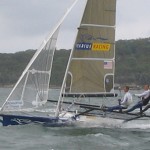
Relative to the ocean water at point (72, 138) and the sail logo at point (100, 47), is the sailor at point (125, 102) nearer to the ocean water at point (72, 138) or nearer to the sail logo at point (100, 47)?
the ocean water at point (72, 138)

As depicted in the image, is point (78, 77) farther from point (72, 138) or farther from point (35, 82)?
point (72, 138)

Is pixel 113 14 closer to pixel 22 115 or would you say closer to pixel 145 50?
pixel 22 115

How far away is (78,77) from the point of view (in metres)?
20.3

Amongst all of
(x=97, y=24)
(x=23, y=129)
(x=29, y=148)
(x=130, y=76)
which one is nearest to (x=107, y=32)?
(x=97, y=24)

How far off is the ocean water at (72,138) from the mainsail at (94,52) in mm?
1592

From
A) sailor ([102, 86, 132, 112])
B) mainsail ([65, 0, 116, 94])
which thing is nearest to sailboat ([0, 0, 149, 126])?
mainsail ([65, 0, 116, 94])

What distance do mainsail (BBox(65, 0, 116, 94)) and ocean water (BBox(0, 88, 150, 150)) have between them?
159 cm

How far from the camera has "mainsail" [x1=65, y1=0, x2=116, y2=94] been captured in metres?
20.2

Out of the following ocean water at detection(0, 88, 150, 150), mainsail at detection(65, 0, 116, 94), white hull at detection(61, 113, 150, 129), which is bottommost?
ocean water at detection(0, 88, 150, 150)

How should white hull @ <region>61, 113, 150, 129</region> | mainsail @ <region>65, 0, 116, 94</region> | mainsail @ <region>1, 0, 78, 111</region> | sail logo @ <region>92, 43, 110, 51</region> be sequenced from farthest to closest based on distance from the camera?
1. sail logo @ <region>92, 43, 110, 51</region>
2. mainsail @ <region>65, 0, 116, 94</region>
3. white hull @ <region>61, 113, 150, 129</region>
4. mainsail @ <region>1, 0, 78, 111</region>

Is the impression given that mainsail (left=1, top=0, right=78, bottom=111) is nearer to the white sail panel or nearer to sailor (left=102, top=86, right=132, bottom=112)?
the white sail panel

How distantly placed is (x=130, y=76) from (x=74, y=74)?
79405 mm

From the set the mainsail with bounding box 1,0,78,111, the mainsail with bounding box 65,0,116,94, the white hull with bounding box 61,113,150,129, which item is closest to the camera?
the mainsail with bounding box 1,0,78,111

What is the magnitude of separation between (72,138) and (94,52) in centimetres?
406
